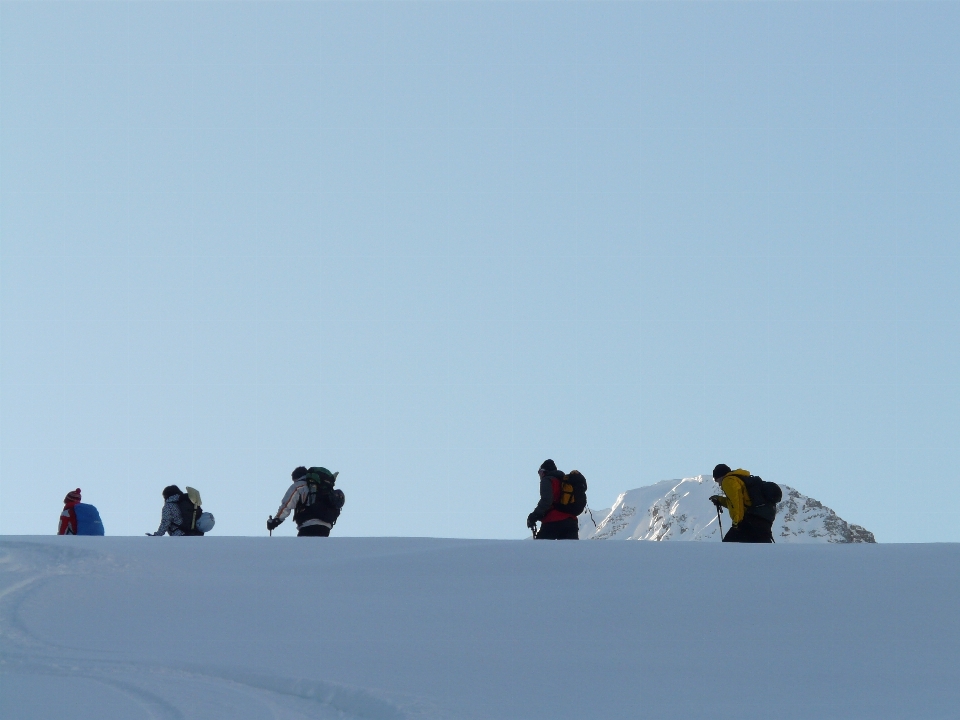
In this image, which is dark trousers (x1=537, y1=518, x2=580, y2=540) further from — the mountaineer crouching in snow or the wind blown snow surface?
the wind blown snow surface

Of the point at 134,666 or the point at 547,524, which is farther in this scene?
the point at 547,524

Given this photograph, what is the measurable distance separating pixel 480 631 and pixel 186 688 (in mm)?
1747

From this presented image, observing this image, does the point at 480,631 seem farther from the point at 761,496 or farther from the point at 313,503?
the point at 313,503

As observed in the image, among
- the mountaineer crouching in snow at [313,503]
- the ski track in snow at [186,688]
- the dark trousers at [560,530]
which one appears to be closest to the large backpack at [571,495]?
the dark trousers at [560,530]

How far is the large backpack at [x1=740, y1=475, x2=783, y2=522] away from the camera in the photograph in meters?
11.9

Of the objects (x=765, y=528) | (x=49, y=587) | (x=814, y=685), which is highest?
(x=765, y=528)

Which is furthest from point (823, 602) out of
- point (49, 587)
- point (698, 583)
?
point (49, 587)

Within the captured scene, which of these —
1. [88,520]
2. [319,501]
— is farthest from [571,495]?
[88,520]

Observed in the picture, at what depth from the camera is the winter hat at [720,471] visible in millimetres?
12539

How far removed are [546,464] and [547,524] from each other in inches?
24.3

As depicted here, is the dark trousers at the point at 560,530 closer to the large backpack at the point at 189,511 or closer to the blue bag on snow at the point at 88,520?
the large backpack at the point at 189,511

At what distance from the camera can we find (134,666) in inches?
263

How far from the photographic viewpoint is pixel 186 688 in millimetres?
6309

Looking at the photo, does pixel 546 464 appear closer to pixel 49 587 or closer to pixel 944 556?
pixel 944 556
